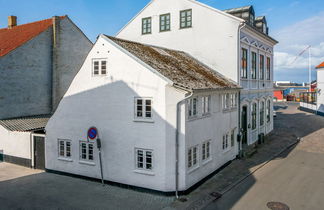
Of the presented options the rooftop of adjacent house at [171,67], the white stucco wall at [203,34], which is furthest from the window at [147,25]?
the rooftop of adjacent house at [171,67]

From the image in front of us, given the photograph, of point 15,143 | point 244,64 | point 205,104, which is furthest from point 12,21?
point 205,104

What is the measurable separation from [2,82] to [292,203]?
19019mm

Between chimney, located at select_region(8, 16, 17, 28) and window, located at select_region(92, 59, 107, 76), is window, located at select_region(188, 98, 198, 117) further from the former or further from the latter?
chimney, located at select_region(8, 16, 17, 28)

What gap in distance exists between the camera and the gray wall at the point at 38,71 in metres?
19.8

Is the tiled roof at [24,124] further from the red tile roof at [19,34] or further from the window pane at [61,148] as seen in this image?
the red tile roof at [19,34]

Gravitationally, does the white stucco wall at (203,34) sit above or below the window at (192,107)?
above

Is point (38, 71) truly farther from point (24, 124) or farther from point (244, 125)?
point (244, 125)

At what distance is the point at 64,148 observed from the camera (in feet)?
49.8

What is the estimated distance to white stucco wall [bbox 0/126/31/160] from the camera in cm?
1709

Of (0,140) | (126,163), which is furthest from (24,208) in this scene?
(0,140)

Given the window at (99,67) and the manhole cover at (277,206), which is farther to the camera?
the window at (99,67)

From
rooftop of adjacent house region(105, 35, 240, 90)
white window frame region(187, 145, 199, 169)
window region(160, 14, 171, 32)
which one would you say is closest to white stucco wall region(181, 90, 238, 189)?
white window frame region(187, 145, 199, 169)

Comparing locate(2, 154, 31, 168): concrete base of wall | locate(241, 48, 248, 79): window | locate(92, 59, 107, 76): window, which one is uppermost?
locate(241, 48, 248, 79): window

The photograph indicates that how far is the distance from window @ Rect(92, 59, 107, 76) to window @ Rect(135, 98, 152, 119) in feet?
7.70
